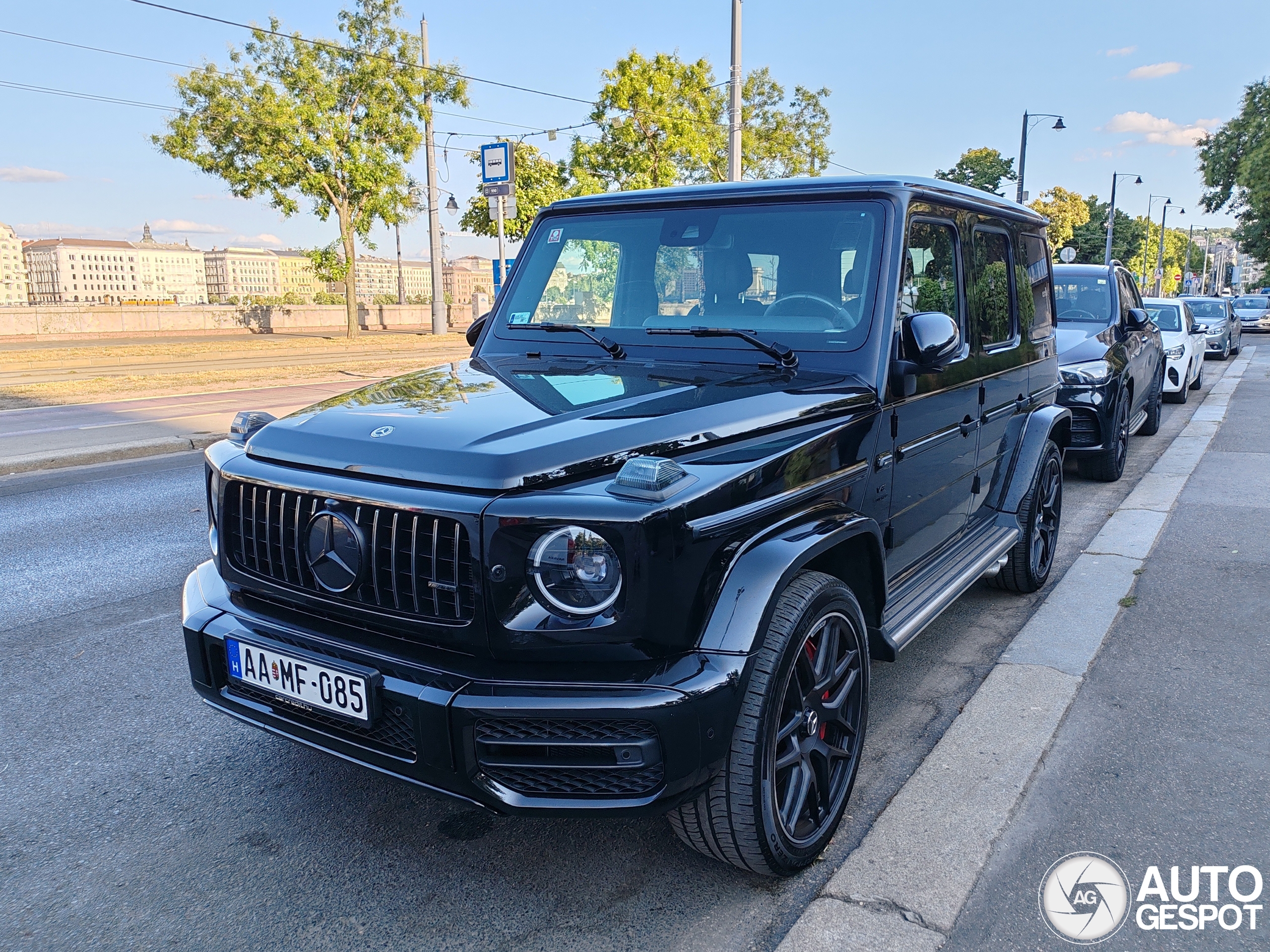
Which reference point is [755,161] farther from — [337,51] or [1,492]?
[1,492]

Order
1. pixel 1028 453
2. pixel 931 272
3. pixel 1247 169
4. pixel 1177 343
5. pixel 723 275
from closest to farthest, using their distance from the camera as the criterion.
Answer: pixel 723 275, pixel 931 272, pixel 1028 453, pixel 1177 343, pixel 1247 169

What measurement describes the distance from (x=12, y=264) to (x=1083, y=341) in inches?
8691

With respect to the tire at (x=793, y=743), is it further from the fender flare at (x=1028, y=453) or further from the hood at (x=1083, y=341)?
the hood at (x=1083, y=341)

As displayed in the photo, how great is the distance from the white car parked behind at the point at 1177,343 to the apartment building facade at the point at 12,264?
182m

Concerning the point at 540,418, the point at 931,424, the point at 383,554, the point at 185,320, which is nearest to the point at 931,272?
the point at 931,424

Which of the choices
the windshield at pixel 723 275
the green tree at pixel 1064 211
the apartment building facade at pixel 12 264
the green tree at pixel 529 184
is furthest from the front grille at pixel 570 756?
the apartment building facade at pixel 12 264

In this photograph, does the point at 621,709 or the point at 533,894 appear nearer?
the point at 621,709

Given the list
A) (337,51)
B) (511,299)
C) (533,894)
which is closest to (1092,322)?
(511,299)

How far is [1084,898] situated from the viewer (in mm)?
2516

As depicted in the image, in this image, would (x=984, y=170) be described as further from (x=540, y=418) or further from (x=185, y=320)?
(x=540, y=418)

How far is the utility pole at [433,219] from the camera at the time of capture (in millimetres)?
30312

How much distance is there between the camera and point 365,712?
2.29 m

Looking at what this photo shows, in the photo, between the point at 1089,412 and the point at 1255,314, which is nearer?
the point at 1089,412

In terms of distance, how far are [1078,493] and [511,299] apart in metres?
5.82
